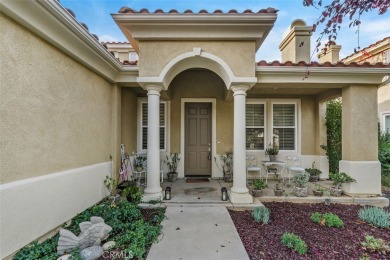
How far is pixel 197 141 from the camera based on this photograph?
24.1 feet

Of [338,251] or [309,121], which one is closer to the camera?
[338,251]

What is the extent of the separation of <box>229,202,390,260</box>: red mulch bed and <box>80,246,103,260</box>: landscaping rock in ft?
6.94

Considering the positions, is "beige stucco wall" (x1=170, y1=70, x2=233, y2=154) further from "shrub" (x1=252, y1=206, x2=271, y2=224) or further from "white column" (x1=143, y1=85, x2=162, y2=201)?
"shrub" (x1=252, y1=206, x2=271, y2=224)

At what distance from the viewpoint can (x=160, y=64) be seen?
15.4ft

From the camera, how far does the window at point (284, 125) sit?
7340 mm

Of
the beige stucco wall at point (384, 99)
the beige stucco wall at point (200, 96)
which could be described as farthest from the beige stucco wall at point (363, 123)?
the beige stucco wall at point (384, 99)

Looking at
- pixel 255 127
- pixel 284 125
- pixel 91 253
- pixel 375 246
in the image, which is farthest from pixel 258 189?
pixel 91 253

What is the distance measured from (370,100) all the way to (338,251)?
4253mm

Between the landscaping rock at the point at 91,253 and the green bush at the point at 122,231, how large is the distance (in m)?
0.09

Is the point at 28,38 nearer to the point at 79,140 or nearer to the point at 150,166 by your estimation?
the point at 79,140

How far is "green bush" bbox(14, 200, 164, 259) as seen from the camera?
265cm

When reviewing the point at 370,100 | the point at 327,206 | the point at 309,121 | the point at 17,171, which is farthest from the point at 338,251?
the point at 309,121

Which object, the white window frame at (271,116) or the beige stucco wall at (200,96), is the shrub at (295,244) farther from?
the white window frame at (271,116)

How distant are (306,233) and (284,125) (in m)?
4.58
